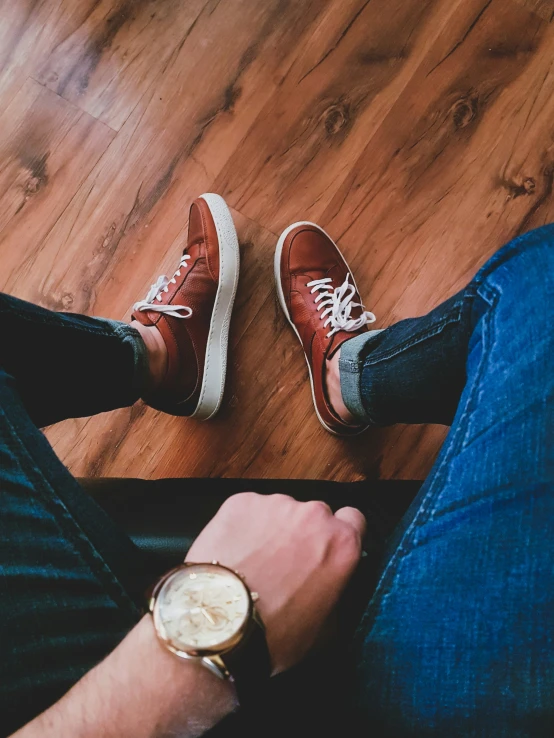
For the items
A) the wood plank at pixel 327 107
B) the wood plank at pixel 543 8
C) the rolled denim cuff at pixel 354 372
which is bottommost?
the rolled denim cuff at pixel 354 372

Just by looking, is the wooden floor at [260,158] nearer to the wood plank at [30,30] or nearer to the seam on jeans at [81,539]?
the wood plank at [30,30]

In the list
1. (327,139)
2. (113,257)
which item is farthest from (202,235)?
(327,139)

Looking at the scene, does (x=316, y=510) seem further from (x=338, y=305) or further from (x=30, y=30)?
(x=30, y=30)

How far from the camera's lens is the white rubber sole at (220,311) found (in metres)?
1.00

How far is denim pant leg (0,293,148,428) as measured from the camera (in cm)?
70

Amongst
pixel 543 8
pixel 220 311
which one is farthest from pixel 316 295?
pixel 543 8

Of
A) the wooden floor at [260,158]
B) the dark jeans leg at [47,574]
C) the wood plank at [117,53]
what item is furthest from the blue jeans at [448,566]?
the wood plank at [117,53]

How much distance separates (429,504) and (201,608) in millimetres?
270

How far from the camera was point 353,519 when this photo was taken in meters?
0.55

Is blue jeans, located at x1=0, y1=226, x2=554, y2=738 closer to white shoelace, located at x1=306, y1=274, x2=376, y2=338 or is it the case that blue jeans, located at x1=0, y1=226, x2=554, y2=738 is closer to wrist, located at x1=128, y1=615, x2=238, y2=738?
wrist, located at x1=128, y1=615, x2=238, y2=738

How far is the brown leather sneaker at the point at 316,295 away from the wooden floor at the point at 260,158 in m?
0.04

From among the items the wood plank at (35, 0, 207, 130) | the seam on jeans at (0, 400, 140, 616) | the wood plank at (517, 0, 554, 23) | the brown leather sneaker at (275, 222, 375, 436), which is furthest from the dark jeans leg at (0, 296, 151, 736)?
the wood plank at (517, 0, 554, 23)

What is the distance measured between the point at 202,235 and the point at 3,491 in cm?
65

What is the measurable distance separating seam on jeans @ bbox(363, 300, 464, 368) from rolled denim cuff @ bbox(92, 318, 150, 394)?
0.41 metres
